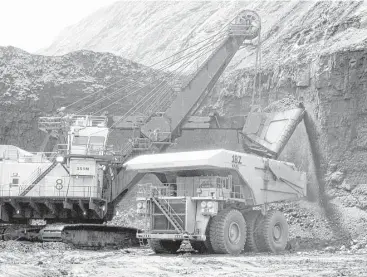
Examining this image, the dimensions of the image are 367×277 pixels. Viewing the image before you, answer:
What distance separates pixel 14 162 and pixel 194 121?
6.87 metres

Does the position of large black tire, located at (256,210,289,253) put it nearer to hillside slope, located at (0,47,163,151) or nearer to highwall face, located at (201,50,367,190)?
highwall face, located at (201,50,367,190)

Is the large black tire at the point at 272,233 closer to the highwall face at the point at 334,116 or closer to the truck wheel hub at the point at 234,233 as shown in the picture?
the truck wheel hub at the point at 234,233

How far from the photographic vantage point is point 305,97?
2478cm

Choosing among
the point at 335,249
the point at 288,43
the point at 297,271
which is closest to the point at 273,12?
the point at 288,43

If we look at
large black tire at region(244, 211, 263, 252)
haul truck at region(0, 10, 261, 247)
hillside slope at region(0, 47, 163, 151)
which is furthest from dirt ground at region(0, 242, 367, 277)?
hillside slope at region(0, 47, 163, 151)

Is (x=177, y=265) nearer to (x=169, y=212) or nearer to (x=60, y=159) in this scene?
(x=169, y=212)

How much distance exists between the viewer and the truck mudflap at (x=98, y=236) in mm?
19906

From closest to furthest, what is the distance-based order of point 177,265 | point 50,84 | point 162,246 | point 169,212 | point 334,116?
point 177,265 < point 169,212 < point 162,246 < point 334,116 < point 50,84

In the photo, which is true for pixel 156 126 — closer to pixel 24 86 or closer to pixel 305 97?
pixel 305 97

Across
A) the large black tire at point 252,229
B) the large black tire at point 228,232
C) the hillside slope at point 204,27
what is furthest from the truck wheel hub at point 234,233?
the hillside slope at point 204,27

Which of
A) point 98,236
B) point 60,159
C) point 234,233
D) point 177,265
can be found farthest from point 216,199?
point 60,159

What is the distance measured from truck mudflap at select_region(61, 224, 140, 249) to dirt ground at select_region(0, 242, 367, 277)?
2042mm

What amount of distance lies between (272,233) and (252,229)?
58 centimetres

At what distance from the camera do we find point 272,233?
18.7 m
